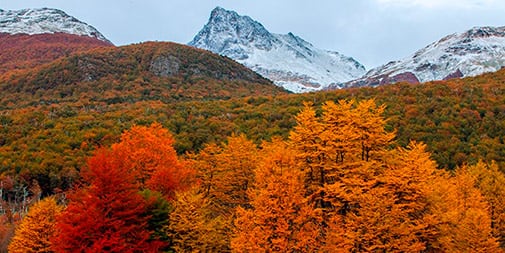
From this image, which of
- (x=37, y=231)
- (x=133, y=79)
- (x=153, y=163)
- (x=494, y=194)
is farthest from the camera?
(x=133, y=79)

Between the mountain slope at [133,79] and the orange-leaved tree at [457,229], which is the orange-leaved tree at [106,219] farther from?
the mountain slope at [133,79]

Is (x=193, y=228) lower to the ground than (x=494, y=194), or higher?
lower

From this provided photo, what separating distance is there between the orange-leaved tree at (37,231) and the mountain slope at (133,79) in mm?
74141

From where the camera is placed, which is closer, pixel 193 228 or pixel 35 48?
pixel 193 228

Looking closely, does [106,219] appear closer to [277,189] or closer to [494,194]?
[277,189]

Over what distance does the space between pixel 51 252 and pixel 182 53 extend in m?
114

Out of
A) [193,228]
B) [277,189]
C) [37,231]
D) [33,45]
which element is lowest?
[37,231]

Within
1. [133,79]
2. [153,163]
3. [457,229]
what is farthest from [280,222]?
[133,79]

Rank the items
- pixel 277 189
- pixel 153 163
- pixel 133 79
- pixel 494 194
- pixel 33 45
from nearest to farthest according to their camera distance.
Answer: pixel 277 189 → pixel 494 194 → pixel 153 163 → pixel 133 79 → pixel 33 45

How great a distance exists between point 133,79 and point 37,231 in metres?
92.3

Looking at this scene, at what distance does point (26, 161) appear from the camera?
199 ft

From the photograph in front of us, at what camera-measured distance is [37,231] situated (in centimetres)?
3244

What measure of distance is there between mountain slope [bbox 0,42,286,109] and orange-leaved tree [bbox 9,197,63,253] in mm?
74141

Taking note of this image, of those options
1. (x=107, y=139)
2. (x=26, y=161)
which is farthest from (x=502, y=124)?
(x=26, y=161)
